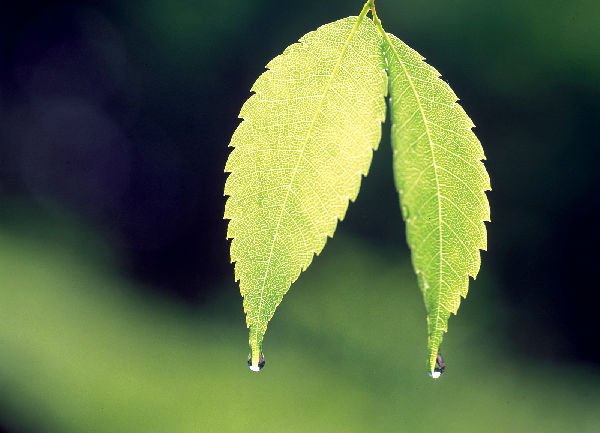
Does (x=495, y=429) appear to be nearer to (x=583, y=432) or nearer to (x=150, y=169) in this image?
(x=583, y=432)

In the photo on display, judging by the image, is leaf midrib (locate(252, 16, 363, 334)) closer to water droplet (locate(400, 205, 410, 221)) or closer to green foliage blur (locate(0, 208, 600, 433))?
water droplet (locate(400, 205, 410, 221))

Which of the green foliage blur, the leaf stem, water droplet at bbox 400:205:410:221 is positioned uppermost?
the leaf stem

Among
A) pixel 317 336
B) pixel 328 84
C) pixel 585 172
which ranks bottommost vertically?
pixel 317 336

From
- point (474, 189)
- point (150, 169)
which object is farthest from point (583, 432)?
point (150, 169)

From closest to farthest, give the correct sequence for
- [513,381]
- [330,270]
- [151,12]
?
[513,381] → [330,270] → [151,12]

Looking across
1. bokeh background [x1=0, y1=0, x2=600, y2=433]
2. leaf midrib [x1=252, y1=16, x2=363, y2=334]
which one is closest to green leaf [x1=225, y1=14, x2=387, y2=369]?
leaf midrib [x1=252, y1=16, x2=363, y2=334]

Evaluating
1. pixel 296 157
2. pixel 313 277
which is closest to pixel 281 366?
pixel 313 277
